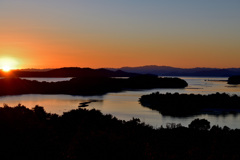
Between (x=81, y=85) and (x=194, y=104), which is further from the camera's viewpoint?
(x=81, y=85)

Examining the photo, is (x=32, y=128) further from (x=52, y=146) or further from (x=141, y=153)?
(x=141, y=153)

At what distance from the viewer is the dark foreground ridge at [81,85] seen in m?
146

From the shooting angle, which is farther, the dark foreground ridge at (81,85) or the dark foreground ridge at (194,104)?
the dark foreground ridge at (81,85)

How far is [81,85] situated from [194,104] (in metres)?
108

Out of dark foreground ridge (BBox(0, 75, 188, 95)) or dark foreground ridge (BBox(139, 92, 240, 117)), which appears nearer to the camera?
dark foreground ridge (BBox(139, 92, 240, 117))

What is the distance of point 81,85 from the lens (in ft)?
580

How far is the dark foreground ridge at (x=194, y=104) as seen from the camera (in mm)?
73875

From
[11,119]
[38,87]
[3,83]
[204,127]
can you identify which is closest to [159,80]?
[38,87]

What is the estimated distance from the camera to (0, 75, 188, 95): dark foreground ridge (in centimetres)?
14550

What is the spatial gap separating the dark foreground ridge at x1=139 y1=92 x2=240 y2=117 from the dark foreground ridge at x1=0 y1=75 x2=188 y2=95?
59175 mm

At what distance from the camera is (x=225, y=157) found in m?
11.2

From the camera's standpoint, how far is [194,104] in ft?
259

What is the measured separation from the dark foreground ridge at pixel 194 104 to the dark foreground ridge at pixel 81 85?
194 ft

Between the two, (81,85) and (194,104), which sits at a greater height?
(81,85)
